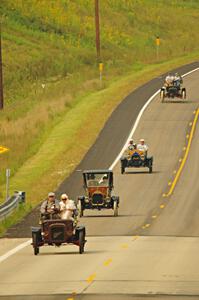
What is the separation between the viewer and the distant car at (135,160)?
49.2 m

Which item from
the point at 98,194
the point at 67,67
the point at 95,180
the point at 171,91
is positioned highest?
the point at 67,67

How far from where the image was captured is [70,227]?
2777 cm

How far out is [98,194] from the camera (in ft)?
127

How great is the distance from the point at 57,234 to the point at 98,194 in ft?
36.3

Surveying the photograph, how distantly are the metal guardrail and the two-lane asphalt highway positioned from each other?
2.84 m

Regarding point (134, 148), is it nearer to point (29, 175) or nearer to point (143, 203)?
point (29, 175)

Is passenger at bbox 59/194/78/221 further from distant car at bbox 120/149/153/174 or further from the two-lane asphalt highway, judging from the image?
distant car at bbox 120/149/153/174

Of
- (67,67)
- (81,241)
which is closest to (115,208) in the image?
(81,241)

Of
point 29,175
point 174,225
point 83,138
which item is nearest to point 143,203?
point 174,225

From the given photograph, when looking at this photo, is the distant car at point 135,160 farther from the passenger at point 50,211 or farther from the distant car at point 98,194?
the passenger at point 50,211

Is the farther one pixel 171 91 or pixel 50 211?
pixel 171 91

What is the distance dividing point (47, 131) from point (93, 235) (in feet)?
98.4

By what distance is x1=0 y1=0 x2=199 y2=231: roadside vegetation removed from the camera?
183ft

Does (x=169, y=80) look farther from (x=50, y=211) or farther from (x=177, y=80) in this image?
(x=50, y=211)
